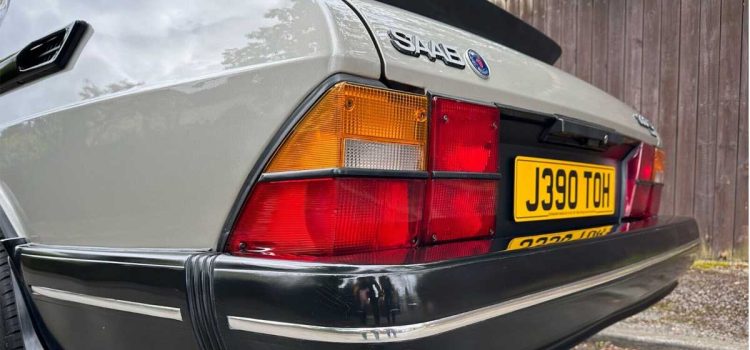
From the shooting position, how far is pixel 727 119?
4.24 metres

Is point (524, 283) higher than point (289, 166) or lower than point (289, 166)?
lower

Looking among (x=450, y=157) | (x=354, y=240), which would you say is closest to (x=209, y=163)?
(x=354, y=240)

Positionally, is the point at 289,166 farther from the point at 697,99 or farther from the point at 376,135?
the point at 697,99

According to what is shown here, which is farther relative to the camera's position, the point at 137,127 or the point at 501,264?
the point at 137,127

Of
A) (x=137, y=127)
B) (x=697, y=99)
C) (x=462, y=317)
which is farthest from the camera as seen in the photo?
(x=697, y=99)

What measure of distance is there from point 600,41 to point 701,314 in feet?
7.87

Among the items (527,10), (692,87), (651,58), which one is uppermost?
(527,10)

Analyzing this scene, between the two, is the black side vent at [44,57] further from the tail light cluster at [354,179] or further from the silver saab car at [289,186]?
the tail light cluster at [354,179]

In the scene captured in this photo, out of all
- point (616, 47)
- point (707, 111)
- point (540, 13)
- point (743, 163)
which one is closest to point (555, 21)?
point (540, 13)

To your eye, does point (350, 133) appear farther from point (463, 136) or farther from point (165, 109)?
point (165, 109)

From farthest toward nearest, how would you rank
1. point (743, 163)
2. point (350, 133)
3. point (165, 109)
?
point (743, 163), point (165, 109), point (350, 133)

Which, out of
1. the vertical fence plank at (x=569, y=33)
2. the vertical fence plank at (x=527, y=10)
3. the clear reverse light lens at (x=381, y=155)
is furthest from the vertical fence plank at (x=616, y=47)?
the clear reverse light lens at (x=381, y=155)

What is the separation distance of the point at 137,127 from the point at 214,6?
1.09ft

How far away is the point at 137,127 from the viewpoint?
128cm
